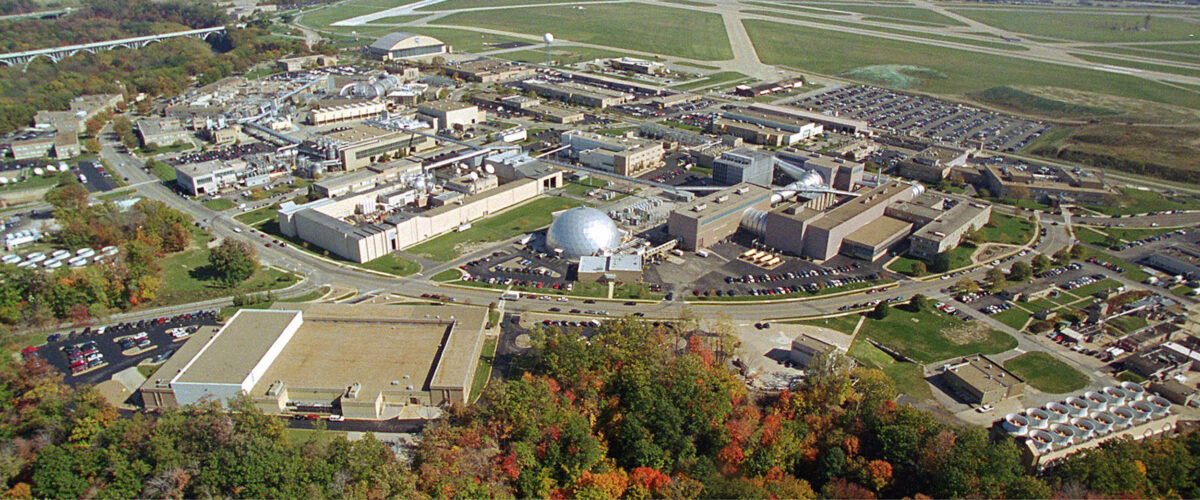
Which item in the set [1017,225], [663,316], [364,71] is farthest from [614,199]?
[364,71]

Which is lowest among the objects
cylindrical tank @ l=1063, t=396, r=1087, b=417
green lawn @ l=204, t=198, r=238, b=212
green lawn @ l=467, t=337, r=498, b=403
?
green lawn @ l=467, t=337, r=498, b=403

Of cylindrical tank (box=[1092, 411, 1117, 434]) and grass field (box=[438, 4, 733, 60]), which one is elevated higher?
grass field (box=[438, 4, 733, 60])

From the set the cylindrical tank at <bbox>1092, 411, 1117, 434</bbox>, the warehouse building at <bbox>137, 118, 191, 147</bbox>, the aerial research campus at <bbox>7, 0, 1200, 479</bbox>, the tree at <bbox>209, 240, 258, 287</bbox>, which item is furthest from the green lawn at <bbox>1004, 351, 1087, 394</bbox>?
the warehouse building at <bbox>137, 118, 191, 147</bbox>

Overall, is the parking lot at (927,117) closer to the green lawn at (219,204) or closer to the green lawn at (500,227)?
the green lawn at (500,227)

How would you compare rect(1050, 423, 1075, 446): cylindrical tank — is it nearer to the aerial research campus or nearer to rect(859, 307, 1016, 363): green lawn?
the aerial research campus

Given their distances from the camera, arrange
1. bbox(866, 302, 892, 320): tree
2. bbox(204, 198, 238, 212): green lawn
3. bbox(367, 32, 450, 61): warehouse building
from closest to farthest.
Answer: bbox(866, 302, 892, 320): tree < bbox(204, 198, 238, 212): green lawn < bbox(367, 32, 450, 61): warehouse building

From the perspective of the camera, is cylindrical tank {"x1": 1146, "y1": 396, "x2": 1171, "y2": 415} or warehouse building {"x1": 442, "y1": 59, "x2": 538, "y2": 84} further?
warehouse building {"x1": 442, "y1": 59, "x2": 538, "y2": 84}
